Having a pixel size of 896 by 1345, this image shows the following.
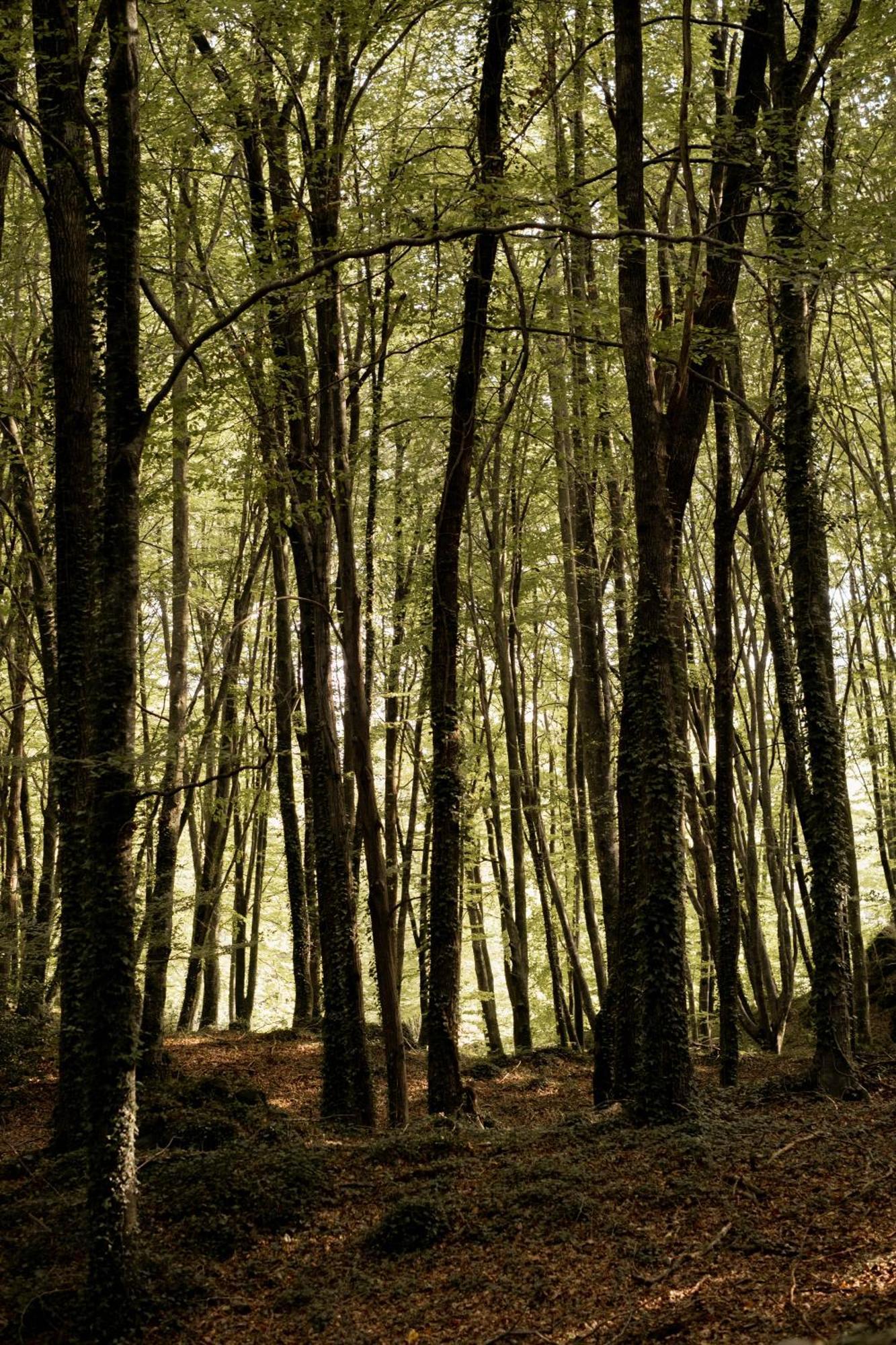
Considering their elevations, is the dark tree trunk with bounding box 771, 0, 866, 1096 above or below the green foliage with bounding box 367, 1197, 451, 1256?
above

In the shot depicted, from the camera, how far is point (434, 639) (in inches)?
434

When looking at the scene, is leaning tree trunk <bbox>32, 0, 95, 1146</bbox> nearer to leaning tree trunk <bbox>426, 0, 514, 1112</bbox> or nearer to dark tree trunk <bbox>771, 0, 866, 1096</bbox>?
leaning tree trunk <bbox>426, 0, 514, 1112</bbox>

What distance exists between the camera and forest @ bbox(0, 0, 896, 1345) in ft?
19.8

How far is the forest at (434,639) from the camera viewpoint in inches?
238

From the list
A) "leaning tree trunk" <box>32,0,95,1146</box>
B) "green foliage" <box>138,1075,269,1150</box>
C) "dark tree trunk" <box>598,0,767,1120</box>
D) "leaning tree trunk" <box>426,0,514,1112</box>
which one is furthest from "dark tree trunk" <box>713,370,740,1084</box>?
"leaning tree trunk" <box>32,0,95,1146</box>

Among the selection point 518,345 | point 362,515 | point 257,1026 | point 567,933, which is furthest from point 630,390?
point 257,1026

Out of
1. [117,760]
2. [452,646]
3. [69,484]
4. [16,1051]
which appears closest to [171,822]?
[16,1051]

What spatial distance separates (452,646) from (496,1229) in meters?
5.68

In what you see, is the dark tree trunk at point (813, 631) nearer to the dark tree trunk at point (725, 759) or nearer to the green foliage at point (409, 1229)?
the dark tree trunk at point (725, 759)

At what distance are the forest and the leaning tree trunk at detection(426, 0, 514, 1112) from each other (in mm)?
49

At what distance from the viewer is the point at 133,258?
6.15 meters

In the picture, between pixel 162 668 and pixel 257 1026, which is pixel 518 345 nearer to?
pixel 162 668

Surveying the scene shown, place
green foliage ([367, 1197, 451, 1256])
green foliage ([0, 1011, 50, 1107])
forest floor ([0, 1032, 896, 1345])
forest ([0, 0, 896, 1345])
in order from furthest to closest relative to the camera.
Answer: green foliage ([0, 1011, 50, 1107]), green foliage ([367, 1197, 451, 1256]), forest ([0, 0, 896, 1345]), forest floor ([0, 1032, 896, 1345])

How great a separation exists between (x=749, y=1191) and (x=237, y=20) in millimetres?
10540
